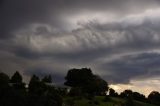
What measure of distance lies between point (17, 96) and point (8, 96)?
13.6 ft

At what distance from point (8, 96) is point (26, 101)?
8.46 meters

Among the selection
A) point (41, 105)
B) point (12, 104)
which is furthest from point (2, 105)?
point (41, 105)

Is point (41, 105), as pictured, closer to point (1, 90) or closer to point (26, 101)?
point (26, 101)

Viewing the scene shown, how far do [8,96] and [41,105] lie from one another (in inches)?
609

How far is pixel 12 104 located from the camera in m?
190

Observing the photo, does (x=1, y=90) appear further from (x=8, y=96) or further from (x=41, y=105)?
(x=41, y=105)

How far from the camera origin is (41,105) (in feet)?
648

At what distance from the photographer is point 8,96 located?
19525cm

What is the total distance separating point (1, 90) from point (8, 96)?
16.3 ft

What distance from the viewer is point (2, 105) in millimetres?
188500

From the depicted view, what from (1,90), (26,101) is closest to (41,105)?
(26,101)

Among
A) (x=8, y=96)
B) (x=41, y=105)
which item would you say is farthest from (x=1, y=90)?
(x=41, y=105)

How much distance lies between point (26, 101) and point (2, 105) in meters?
11.7

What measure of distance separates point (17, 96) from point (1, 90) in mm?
8546
